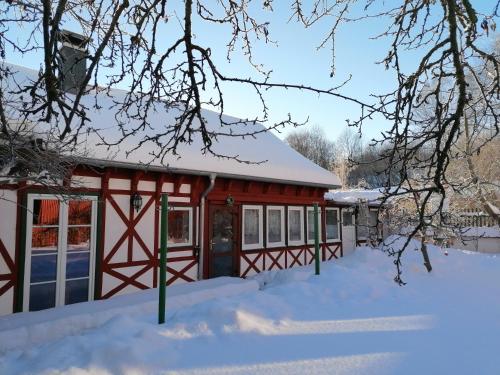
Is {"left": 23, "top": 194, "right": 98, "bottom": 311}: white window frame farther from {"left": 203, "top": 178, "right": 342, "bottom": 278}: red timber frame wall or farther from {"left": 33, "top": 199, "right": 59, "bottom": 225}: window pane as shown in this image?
{"left": 203, "top": 178, "right": 342, "bottom": 278}: red timber frame wall

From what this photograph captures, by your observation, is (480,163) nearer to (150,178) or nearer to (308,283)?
(308,283)

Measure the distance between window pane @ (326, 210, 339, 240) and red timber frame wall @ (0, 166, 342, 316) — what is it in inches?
167

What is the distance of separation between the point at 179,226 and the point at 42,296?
2.95 meters

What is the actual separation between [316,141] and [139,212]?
3698cm

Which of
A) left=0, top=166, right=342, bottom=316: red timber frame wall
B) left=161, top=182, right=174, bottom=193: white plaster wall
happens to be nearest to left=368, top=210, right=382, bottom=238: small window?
left=0, top=166, right=342, bottom=316: red timber frame wall

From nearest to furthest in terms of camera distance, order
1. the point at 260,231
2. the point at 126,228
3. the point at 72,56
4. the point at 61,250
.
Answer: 1. the point at 72,56
2. the point at 61,250
3. the point at 126,228
4. the point at 260,231

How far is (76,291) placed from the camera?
6.64 metres

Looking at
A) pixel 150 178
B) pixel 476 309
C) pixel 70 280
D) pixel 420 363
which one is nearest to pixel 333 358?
pixel 420 363

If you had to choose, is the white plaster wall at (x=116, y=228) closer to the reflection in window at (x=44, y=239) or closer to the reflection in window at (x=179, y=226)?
the reflection in window at (x=44, y=239)

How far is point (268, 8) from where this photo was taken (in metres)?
3.62

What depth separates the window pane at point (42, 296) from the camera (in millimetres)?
6113

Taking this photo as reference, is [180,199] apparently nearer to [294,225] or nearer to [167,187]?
[167,187]

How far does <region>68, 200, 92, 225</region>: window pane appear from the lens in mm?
6672

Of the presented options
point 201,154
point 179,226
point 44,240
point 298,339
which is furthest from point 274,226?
point 298,339
